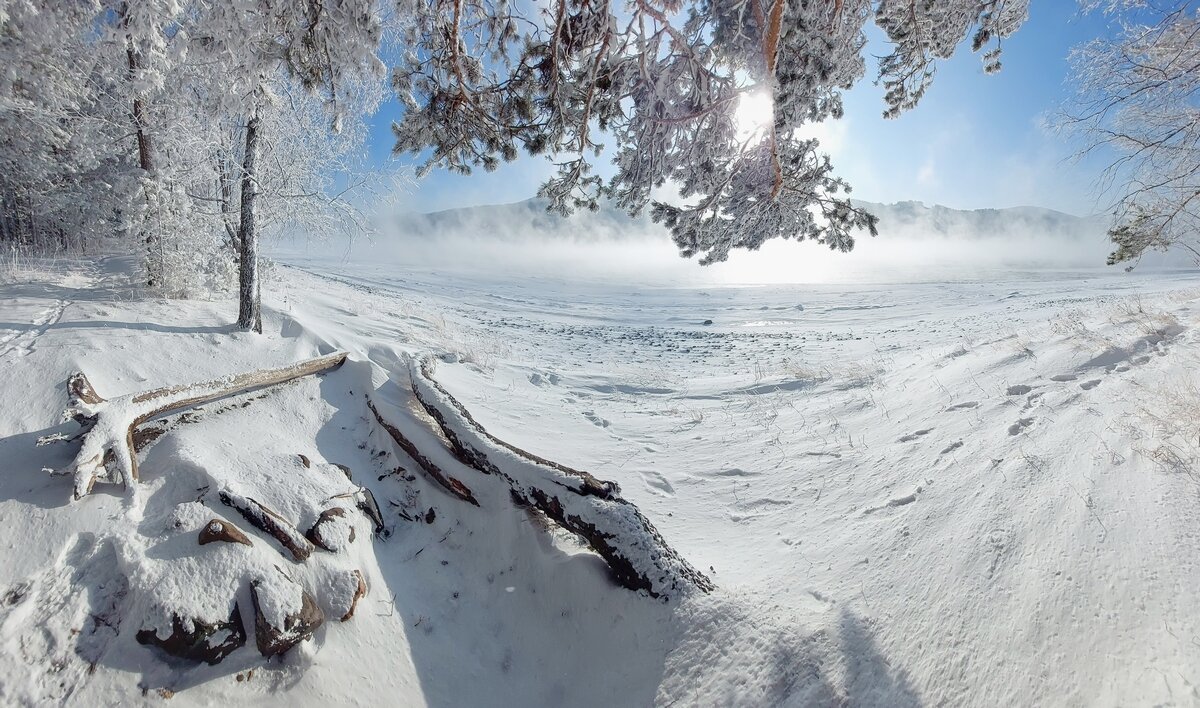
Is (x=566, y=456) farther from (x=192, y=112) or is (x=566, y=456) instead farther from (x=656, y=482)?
(x=192, y=112)

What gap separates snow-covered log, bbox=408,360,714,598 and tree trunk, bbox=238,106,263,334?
556cm

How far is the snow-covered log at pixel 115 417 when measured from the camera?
3016mm


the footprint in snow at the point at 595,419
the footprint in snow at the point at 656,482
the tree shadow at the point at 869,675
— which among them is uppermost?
the tree shadow at the point at 869,675

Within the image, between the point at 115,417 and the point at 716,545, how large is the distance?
4.69m

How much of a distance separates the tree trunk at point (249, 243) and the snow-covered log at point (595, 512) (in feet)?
18.2

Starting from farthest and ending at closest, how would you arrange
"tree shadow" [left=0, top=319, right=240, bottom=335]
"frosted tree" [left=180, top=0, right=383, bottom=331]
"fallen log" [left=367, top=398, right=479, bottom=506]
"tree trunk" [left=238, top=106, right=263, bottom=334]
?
1. "tree trunk" [left=238, top=106, right=263, bottom=334]
2. "tree shadow" [left=0, top=319, right=240, bottom=335]
3. "fallen log" [left=367, top=398, right=479, bottom=506]
4. "frosted tree" [left=180, top=0, right=383, bottom=331]

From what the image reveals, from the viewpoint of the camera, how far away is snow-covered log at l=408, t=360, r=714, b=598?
9.27ft

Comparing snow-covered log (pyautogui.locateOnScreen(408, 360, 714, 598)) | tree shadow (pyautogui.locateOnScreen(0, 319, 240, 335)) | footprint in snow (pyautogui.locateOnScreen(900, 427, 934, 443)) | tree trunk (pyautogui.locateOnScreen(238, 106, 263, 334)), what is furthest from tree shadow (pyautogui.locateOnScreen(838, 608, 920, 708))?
tree trunk (pyautogui.locateOnScreen(238, 106, 263, 334))

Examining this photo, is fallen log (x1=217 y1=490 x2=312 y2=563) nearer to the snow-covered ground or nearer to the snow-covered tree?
the snow-covered ground

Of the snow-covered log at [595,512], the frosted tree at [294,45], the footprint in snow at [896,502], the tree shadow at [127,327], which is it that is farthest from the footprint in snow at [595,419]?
the tree shadow at [127,327]

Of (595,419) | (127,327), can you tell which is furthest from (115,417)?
(595,419)

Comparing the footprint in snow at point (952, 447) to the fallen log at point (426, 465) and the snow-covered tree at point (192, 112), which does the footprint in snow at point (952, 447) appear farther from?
the snow-covered tree at point (192, 112)

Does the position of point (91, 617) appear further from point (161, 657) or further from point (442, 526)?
point (442, 526)

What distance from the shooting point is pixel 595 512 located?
3.06m
